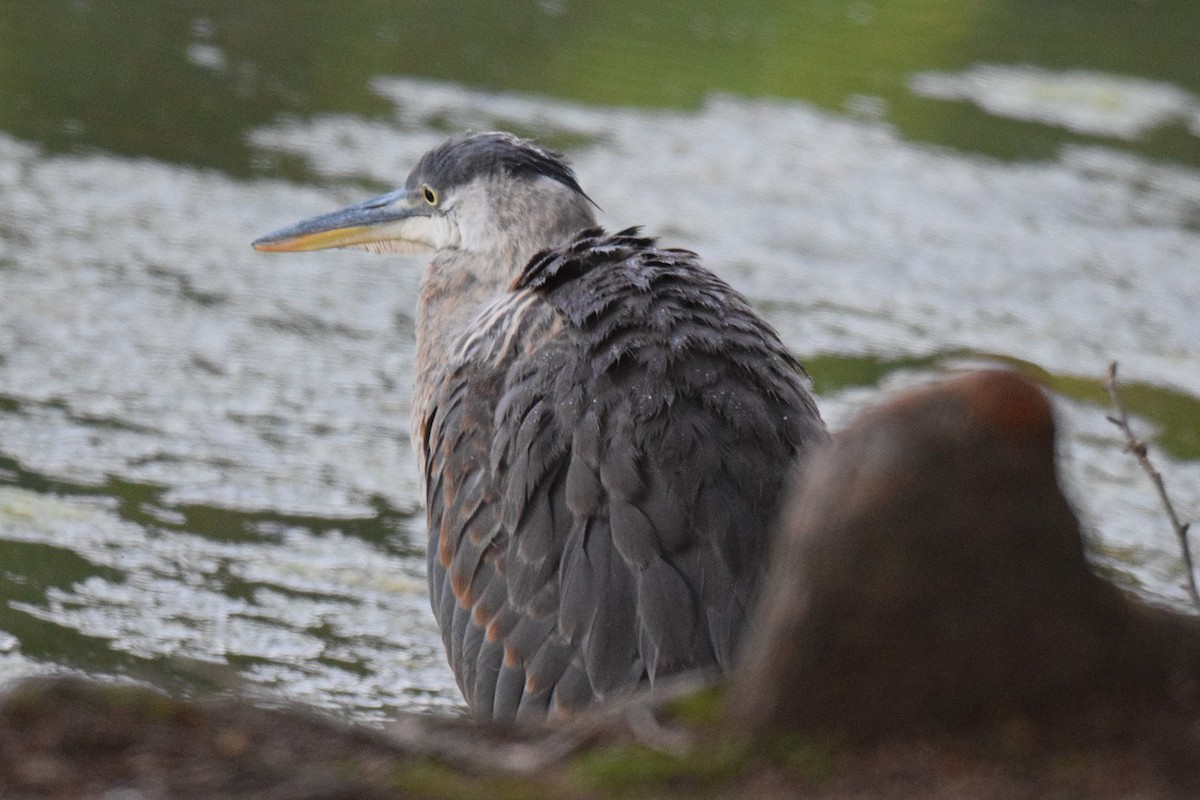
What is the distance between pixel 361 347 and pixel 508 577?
13.6ft

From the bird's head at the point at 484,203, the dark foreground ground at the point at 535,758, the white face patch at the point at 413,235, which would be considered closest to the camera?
the dark foreground ground at the point at 535,758

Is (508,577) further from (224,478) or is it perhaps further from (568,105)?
(568,105)

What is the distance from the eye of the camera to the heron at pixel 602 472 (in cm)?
360

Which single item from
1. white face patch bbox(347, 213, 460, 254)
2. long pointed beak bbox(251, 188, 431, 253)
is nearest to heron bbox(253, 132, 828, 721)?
white face patch bbox(347, 213, 460, 254)

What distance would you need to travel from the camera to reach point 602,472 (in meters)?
3.74

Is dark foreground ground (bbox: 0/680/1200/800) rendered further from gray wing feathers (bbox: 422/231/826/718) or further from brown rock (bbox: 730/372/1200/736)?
gray wing feathers (bbox: 422/231/826/718)

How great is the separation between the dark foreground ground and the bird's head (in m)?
Answer: 3.11

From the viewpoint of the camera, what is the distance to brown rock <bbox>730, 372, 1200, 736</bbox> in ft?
6.63

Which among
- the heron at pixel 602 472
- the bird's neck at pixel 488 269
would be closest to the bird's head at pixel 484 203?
the bird's neck at pixel 488 269

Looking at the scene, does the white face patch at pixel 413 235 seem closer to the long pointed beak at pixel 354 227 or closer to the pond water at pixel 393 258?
the long pointed beak at pixel 354 227

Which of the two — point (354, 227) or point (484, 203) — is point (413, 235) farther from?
point (484, 203)

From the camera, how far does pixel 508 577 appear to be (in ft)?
12.5

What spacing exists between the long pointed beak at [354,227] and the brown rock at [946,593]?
369cm

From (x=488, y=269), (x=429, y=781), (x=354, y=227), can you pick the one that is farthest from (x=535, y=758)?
(x=354, y=227)
